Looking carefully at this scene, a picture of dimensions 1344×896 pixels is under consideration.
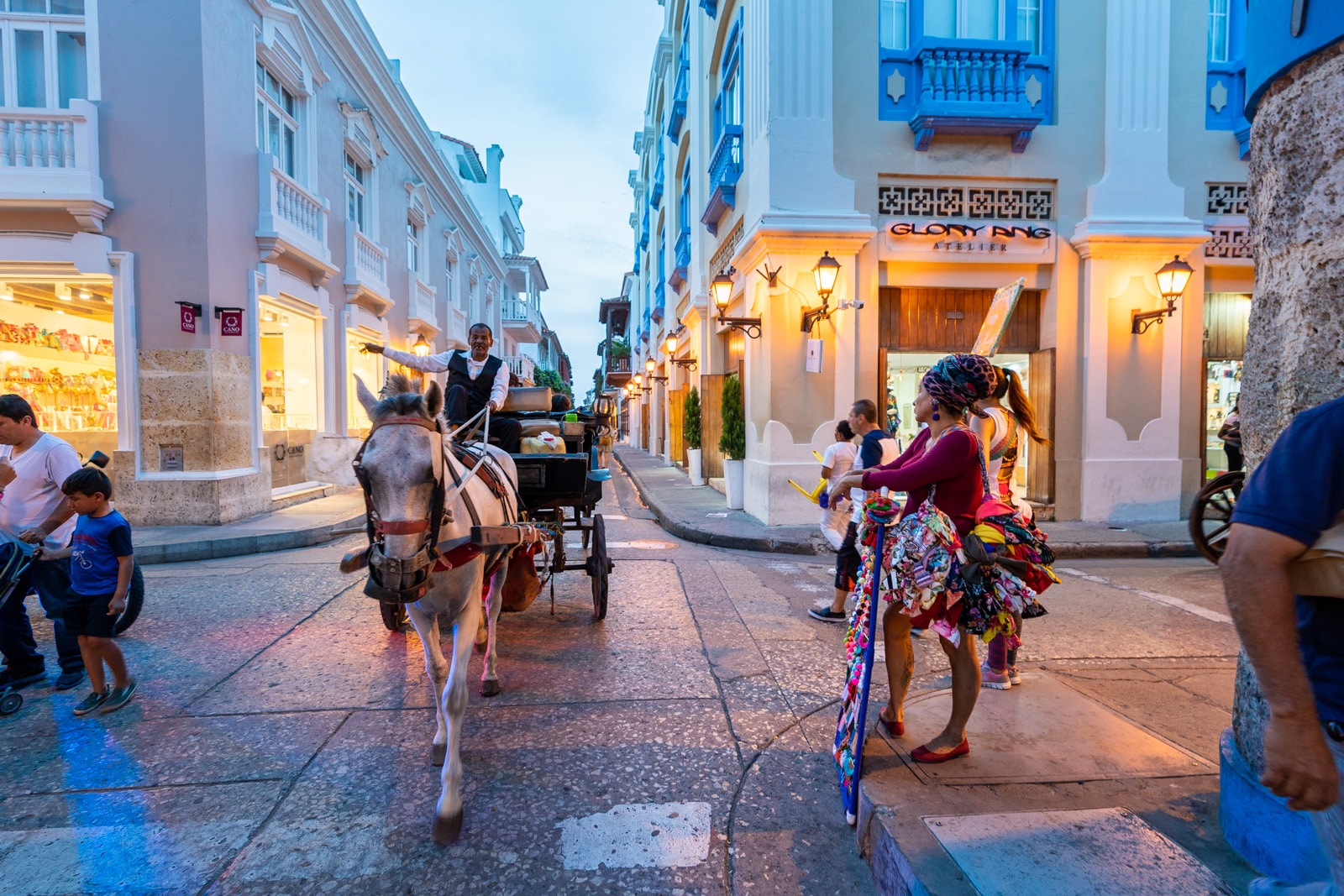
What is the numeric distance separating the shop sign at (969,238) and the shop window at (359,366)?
33.8ft

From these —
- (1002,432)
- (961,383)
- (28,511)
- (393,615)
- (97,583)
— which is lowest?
(393,615)

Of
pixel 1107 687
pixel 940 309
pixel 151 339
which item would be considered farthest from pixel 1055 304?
pixel 151 339

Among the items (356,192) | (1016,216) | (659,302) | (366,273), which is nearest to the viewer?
(1016,216)

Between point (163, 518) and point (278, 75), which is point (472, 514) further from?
point (278, 75)

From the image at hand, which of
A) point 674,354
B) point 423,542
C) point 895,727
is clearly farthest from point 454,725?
→ point 674,354

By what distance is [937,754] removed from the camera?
Result: 2.75m

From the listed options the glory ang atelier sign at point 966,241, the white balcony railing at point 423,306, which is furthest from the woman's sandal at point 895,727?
the white balcony railing at point 423,306

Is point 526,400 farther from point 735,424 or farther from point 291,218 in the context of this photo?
point 291,218

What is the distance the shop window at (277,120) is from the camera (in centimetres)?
1052

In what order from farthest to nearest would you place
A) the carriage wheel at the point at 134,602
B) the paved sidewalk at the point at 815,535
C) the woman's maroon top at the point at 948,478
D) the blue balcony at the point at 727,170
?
1. the blue balcony at the point at 727,170
2. the paved sidewalk at the point at 815,535
3. the carriage wheel at the point at 134,602
4. the woman's maroon top at the point at 948,478

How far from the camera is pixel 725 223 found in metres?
12.4

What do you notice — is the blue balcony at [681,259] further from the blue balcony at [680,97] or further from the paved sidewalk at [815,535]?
the paved sidewalk at [815,535]

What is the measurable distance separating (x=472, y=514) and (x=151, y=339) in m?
8.97

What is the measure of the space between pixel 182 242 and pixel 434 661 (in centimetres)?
915
